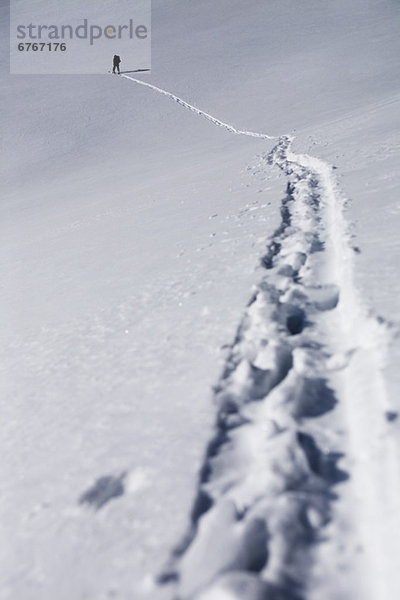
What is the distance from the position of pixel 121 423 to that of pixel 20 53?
25339mm

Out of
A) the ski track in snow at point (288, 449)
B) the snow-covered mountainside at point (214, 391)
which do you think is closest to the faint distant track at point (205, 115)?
the snow-covered mountainside at point (214, 391)

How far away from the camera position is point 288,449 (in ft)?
4.44

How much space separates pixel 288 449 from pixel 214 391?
0.38m

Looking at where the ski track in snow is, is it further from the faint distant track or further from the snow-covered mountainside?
the faint distant track

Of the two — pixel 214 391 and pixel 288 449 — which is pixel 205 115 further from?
pixel 288 449

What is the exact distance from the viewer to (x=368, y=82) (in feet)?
35.5

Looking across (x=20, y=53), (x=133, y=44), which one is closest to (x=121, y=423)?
(x=133, y=44)

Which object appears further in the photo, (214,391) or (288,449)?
(214,391)

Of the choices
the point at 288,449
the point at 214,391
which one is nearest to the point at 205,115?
the point at 214,391

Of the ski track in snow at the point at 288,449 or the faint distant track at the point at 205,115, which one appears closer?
the ski track in snow at the point at 288,449

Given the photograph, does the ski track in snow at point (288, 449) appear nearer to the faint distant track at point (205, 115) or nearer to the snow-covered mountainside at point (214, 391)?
the snow-covered mountainside at point (214, 391)

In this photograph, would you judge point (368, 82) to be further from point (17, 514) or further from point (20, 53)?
point (20, 53)

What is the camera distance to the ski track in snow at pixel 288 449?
42.4 inches

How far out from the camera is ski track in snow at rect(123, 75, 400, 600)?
1077mm
